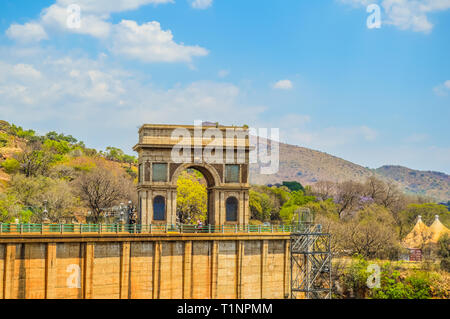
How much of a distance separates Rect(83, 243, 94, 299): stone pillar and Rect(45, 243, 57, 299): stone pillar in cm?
227

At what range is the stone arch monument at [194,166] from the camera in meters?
53.1

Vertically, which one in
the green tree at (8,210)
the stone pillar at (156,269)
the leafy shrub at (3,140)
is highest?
the leafy shrub at (3,140)

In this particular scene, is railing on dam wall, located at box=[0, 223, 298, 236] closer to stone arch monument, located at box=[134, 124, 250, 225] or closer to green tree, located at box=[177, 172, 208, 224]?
stone arch monument, located at box=[134, 124, 250, 225]

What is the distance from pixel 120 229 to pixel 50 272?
7.45m

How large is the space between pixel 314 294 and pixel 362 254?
2560cm

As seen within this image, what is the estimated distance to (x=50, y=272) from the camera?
43.1 metres

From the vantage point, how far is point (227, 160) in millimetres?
54625

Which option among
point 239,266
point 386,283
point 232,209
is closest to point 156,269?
point 239,266

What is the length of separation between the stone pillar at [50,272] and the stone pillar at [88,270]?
7.44 ft

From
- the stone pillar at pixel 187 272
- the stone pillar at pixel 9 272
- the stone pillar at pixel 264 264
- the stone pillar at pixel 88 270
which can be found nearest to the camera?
the stone pillar at pixel 9 272

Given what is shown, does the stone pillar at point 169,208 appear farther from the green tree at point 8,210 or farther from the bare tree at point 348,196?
the bare tree at point 348,196

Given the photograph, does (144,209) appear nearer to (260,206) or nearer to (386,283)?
(386,283)

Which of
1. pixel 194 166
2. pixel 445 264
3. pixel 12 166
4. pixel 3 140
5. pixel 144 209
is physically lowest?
pixel 445 264

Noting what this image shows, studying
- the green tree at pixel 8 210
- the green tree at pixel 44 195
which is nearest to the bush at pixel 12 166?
the green tree at pixel 44 195
